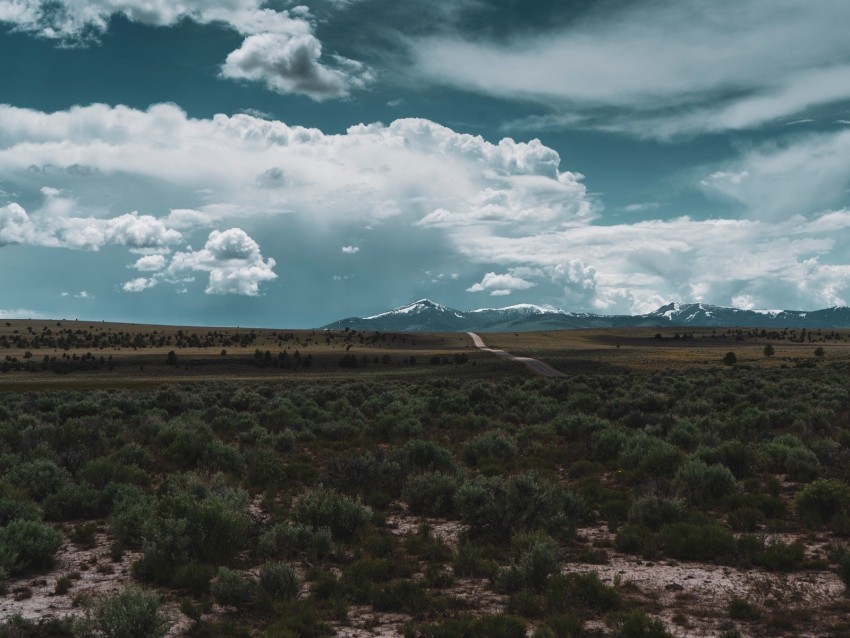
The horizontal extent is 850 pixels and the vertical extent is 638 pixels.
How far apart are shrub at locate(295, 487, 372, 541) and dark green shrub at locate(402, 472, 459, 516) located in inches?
76.6

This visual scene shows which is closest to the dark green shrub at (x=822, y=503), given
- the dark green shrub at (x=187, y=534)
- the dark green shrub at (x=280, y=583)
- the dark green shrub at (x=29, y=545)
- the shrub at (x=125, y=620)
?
the dark green shrub at (x=280, y=583)

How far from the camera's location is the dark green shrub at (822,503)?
11.4 metres

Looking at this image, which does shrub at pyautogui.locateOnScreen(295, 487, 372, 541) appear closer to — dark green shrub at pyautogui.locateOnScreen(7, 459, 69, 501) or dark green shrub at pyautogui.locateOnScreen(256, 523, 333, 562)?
dark green shrub at pyautogui.locateOnScreen(256, 523, 333, 562)

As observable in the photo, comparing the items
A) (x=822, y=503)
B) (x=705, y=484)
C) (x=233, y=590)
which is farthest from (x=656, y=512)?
(x=233, y=590)

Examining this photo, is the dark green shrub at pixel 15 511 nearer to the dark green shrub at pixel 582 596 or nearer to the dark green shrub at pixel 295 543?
the dark green shrub at pixel 295 543

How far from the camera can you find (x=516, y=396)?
32.7 m

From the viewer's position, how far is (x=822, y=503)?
11.7 m

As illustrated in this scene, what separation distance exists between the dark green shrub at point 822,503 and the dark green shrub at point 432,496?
7.08 meters

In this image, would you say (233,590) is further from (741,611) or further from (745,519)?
(745,519)

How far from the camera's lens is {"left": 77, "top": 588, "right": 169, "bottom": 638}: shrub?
267 inches

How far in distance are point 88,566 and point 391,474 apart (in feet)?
24.0

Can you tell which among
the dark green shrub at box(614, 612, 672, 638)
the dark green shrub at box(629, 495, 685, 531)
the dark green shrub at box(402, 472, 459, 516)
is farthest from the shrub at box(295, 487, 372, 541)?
the dark green shrub at box(614, 612, 672, 638)

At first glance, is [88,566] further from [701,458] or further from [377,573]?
[701,458]

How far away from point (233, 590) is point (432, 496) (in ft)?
19.1
